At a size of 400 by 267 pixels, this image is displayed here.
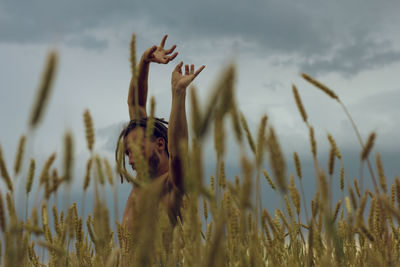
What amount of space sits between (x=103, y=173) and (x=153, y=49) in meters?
2.39

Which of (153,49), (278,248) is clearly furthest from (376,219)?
(153,49)

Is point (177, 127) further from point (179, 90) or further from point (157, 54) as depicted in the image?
point (157, 54)

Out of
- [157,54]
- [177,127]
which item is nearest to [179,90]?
[177,127]

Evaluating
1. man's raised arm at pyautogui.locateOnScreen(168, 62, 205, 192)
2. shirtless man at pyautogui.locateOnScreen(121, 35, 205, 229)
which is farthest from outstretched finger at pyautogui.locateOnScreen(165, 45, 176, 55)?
man's raised arm at pyautogui.locateOnScreen(168, 62, 205, 192)

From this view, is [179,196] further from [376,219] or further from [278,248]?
[376,219]

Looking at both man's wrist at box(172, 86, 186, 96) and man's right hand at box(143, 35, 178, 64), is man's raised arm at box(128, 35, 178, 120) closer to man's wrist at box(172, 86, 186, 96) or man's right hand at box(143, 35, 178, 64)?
man's right hand at box(143, 35, 178, 64)

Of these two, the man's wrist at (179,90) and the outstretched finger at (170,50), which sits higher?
the outstretched finger at (170,50)

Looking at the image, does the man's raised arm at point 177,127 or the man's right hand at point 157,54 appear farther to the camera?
the man's right hand at point 157,54

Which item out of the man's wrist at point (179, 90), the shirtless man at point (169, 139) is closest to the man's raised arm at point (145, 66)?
the shirtless man at point (169, 139)

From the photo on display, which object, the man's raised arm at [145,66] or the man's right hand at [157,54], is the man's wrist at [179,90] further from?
the man's right hand at [157,54]

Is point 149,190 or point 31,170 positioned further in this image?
point 31,170

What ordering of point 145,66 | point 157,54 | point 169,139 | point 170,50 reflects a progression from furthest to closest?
point 145,66, point 170,50, point 157,54, point 169,139

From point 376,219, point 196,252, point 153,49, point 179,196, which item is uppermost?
point 153,49

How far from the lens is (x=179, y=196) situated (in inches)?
101
